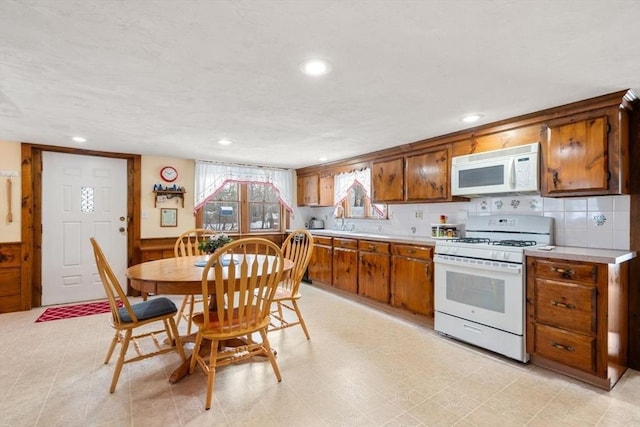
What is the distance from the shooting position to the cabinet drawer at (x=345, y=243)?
163 inches

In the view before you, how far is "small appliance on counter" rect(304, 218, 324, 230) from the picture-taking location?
577 centimetres

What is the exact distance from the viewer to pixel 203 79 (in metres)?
1.98

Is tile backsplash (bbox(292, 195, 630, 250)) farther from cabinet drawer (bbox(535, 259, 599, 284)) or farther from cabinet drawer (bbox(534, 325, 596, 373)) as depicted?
cabinet drawer (bbox(534, 325, 596, 373))

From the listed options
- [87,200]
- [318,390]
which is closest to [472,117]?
[318,390]

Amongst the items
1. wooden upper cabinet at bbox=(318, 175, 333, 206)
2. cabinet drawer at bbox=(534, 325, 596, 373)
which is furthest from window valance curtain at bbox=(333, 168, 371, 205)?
cabinet drawer at bbox=(534, 325, 596, 373)

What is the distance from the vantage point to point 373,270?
382 cm

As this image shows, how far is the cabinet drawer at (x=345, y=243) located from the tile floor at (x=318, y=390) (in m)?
1.45

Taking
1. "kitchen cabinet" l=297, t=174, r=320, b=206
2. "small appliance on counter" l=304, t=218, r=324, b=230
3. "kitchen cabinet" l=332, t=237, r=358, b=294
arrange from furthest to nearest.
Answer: "small appliance on counter" l=304, t=218, r=324, b=230, "kitchen cabinet" l=297, t=174, r=320, b=206, "kitchen cabinet" l=332, t=237, r=358, b=294

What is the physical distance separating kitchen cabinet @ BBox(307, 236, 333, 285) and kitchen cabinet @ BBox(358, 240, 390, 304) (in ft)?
2.13

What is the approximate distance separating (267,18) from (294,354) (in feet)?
7.69

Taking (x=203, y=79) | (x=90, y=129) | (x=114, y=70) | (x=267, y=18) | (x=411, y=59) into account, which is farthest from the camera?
(x=90, y=129)

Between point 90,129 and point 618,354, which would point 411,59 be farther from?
point 90,129

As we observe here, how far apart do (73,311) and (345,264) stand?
333cm

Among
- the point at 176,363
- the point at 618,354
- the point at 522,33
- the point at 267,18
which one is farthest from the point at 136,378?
the point at 618,354
